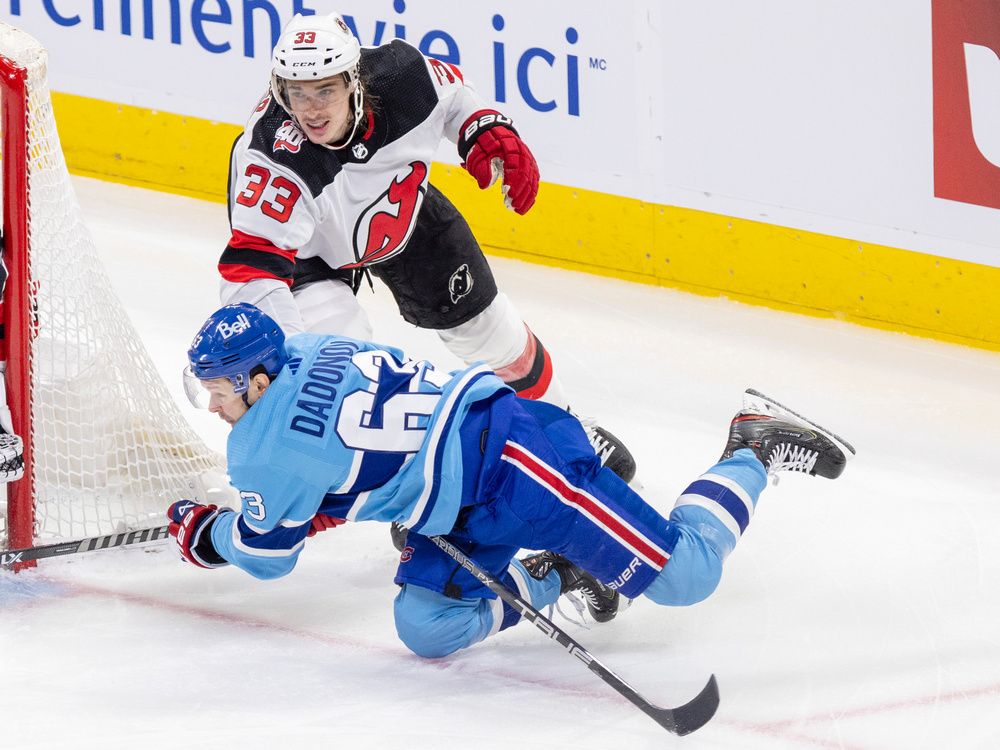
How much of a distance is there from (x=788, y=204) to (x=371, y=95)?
165 cm

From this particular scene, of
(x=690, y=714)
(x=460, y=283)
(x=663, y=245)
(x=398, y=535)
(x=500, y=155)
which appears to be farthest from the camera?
(x=663, y=245)

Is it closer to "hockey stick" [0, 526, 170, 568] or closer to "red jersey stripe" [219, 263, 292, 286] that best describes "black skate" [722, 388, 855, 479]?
"red jersey stripe" [219, 263, 292, 286]

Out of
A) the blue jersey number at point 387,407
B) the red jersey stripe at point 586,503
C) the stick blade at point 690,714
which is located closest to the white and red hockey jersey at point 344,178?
the blue jersey number at point 387,407

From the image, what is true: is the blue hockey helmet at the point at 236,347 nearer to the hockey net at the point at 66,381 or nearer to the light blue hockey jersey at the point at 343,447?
the light blue hockey jersey at the point at 343,447

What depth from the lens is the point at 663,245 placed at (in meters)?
5.07

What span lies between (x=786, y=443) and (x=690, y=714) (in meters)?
0.78

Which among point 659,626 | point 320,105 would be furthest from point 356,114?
point 659,626

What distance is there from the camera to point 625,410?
442cm

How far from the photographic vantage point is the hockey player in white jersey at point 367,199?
334 centimetres

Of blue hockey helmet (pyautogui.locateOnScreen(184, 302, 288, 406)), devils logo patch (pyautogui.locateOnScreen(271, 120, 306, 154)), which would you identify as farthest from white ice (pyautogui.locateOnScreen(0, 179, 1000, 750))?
devils logo patch (pyautogui.locateOnScreen(271, 120, 306, 154))

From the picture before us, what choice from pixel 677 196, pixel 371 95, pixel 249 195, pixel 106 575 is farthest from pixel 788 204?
pixel 106 575

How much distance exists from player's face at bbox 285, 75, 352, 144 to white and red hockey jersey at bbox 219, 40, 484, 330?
55mm

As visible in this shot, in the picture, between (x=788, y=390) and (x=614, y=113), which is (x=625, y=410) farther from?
(x=614, y=113)

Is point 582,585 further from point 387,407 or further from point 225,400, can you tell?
point 225,400
